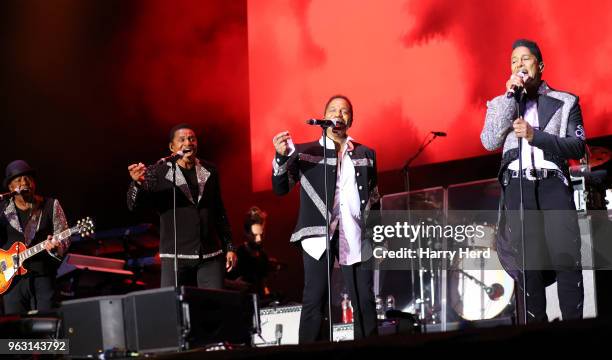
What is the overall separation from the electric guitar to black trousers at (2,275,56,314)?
8 cm

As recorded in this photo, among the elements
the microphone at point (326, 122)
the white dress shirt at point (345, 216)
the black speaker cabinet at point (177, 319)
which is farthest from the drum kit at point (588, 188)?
the black speaker cabinet at point (177, 319)

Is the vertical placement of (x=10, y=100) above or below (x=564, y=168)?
above

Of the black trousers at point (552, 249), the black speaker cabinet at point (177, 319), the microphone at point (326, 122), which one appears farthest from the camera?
the microphone at point (326, 122)

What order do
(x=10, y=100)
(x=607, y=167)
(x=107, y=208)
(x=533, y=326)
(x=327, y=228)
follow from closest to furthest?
(x=533, y=326) → (x=327, y=228) → (x=607, y=167) → (x=10, y=100) → (x=107, y=208)

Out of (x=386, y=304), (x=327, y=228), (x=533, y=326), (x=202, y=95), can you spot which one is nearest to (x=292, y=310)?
(x=386, y=304)

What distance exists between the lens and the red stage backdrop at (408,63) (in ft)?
26.3

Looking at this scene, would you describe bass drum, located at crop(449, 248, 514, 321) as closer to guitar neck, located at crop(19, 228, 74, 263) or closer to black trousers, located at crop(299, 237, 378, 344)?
black trousers, located at crop(299, 237, 378, 344)

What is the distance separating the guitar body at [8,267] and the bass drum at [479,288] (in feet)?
13.1

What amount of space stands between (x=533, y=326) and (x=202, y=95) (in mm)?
8545

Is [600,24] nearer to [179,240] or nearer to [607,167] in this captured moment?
[607,167]

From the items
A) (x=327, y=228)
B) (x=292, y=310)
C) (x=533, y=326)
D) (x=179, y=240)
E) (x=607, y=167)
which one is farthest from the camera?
(x=607, y=167)

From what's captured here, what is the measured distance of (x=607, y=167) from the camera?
8.65m

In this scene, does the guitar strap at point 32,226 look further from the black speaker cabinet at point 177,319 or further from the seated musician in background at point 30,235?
the black speaker cabinet at point 177,319

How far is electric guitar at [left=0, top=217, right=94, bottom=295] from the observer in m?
7.50
